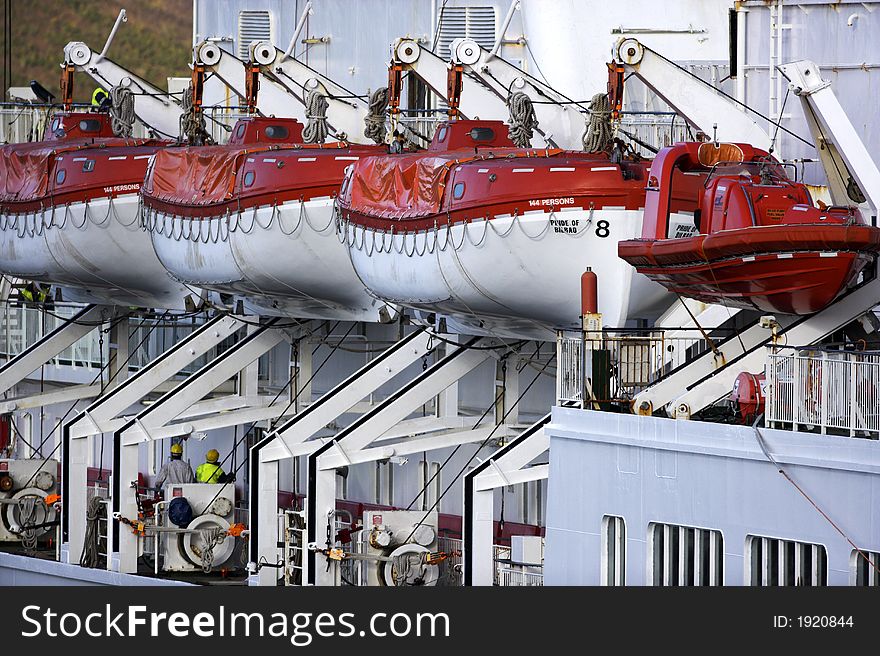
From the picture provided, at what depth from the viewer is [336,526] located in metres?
37.2

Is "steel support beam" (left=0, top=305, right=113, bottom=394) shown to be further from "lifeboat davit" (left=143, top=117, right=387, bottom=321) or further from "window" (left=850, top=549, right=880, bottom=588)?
"window" (left=850, top=549, right=880, bottom=588)

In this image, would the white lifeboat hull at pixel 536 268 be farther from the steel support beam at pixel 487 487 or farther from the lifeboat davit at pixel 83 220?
the lifeboat davit at pixel 83 220

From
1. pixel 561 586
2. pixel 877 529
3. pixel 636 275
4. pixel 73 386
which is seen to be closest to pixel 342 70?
pixel 73 386

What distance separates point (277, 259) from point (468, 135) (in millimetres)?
4228

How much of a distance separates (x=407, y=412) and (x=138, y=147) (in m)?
9.18

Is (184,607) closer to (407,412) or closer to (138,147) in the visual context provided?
(407,412)

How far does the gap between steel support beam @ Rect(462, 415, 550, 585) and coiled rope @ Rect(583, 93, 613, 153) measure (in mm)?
3596

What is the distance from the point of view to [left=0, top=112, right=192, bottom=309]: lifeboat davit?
4031 centimetres

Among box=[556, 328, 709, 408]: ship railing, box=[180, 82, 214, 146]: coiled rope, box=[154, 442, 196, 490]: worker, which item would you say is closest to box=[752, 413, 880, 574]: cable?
box=[556, 328, 709, 408]: ship railing

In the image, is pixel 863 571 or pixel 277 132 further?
pixel 277 132

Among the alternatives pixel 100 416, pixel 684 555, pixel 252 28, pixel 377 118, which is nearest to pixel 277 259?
pixel 377 118

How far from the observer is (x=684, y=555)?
26156 mm

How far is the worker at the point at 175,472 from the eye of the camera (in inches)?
1554

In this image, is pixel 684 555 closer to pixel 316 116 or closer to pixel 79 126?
pixel 316 116
